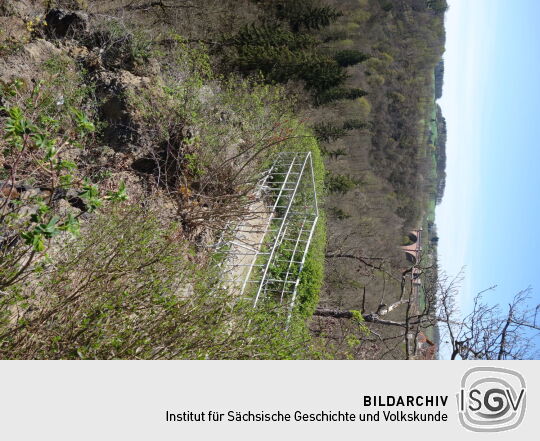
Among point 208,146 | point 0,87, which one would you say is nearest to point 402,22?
point 208,146

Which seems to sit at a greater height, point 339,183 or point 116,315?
point 339,183

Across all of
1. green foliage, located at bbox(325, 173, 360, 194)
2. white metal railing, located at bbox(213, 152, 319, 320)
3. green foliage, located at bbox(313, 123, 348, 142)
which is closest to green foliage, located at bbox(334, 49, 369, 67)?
green foliage, located at bbox(313, 123, 348, 142)

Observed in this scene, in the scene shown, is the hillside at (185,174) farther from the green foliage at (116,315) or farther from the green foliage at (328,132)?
the green foliage at (328,132)

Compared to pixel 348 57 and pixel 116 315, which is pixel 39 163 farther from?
pixel 348 57

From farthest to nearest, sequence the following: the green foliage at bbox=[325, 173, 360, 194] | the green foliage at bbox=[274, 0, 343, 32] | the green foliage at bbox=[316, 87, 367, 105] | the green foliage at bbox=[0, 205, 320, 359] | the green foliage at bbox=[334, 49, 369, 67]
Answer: the green foliage at bbox=[325, 173, 360, 194] → the green foliage at bbox=[334, 49, 369, 67] → the green foliage at bbox=[316, 87, 367, 105] → the green foliage at bbox=[274, 0, 343, 32] → the green foliage at bbox=[0, 205, 320, 359]

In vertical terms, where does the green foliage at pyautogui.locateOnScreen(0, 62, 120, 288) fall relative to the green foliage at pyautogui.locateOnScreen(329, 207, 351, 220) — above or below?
below

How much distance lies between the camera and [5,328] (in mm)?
3102
